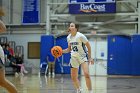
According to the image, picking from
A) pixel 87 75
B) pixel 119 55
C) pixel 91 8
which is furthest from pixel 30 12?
pixel 87 75

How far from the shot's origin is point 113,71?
21.7 meters

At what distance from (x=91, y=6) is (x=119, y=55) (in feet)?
12.4

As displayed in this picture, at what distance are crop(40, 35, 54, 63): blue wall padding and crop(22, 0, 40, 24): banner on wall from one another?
2.02 metres

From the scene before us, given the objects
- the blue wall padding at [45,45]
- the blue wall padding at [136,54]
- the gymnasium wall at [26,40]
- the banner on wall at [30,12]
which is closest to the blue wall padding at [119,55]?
the blue wall padding at [136,54]

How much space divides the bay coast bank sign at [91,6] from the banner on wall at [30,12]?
2566mm

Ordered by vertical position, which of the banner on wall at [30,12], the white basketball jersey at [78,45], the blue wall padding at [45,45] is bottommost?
the blue wall padding at [45,45]

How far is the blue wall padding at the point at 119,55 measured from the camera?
21.4 metres

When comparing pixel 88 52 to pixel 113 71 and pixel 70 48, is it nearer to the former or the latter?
pixel 70 48

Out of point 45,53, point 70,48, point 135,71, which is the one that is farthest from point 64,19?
point 70,48

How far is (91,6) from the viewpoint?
22234mm

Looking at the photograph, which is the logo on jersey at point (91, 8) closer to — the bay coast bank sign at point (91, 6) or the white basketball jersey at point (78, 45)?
the bay coast bank sign at point (91, 6)

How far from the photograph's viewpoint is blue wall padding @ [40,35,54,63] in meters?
22.2

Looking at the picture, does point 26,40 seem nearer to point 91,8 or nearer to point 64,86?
point 91,8

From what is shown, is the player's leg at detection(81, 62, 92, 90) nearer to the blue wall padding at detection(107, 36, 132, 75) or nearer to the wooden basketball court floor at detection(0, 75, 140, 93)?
the wooden basketball court floor at detection(0, 75, 140, 93)
